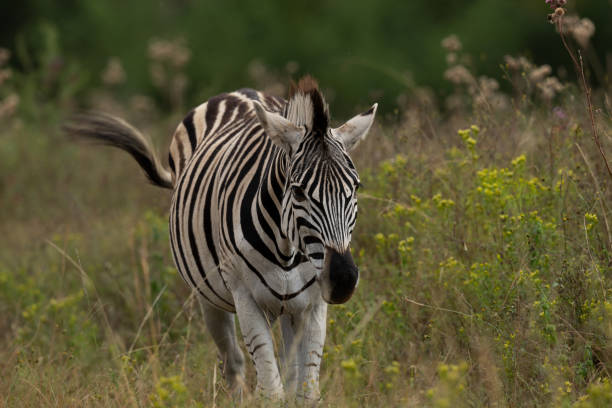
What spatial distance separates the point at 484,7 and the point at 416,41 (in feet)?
5.73

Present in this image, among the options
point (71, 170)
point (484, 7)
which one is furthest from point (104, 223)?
point (484, 7)

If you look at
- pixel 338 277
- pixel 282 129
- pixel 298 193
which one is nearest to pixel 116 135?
pixel 282 129

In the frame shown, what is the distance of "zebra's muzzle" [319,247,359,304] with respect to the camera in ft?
10.7

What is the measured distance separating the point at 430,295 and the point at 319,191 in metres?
1.69

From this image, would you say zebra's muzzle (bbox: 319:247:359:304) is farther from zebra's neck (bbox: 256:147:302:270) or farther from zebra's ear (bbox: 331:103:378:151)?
zebra's ear (bbox: 331:103:378:151)

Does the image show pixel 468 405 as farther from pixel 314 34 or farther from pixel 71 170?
pixel 314 34

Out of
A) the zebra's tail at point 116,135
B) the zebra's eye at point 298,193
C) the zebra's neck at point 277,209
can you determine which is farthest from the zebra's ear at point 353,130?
the zebra's tail at point 116,135

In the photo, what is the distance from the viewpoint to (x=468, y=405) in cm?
390

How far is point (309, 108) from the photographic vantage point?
3568 millimetres

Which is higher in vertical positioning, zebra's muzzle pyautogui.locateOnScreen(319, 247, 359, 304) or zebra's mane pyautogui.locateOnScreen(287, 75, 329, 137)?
zebra's mane pyautogui.locateOnScreen(287, 75, 329, 137)

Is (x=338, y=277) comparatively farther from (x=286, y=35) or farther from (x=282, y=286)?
(x=286, y=35)

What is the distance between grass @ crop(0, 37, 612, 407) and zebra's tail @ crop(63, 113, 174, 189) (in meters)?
0.58

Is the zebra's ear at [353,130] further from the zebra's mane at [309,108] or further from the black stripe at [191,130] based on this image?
the black stripe at [191,130]

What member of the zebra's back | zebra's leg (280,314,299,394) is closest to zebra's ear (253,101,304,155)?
zebra's leg (280,314,299,394)
